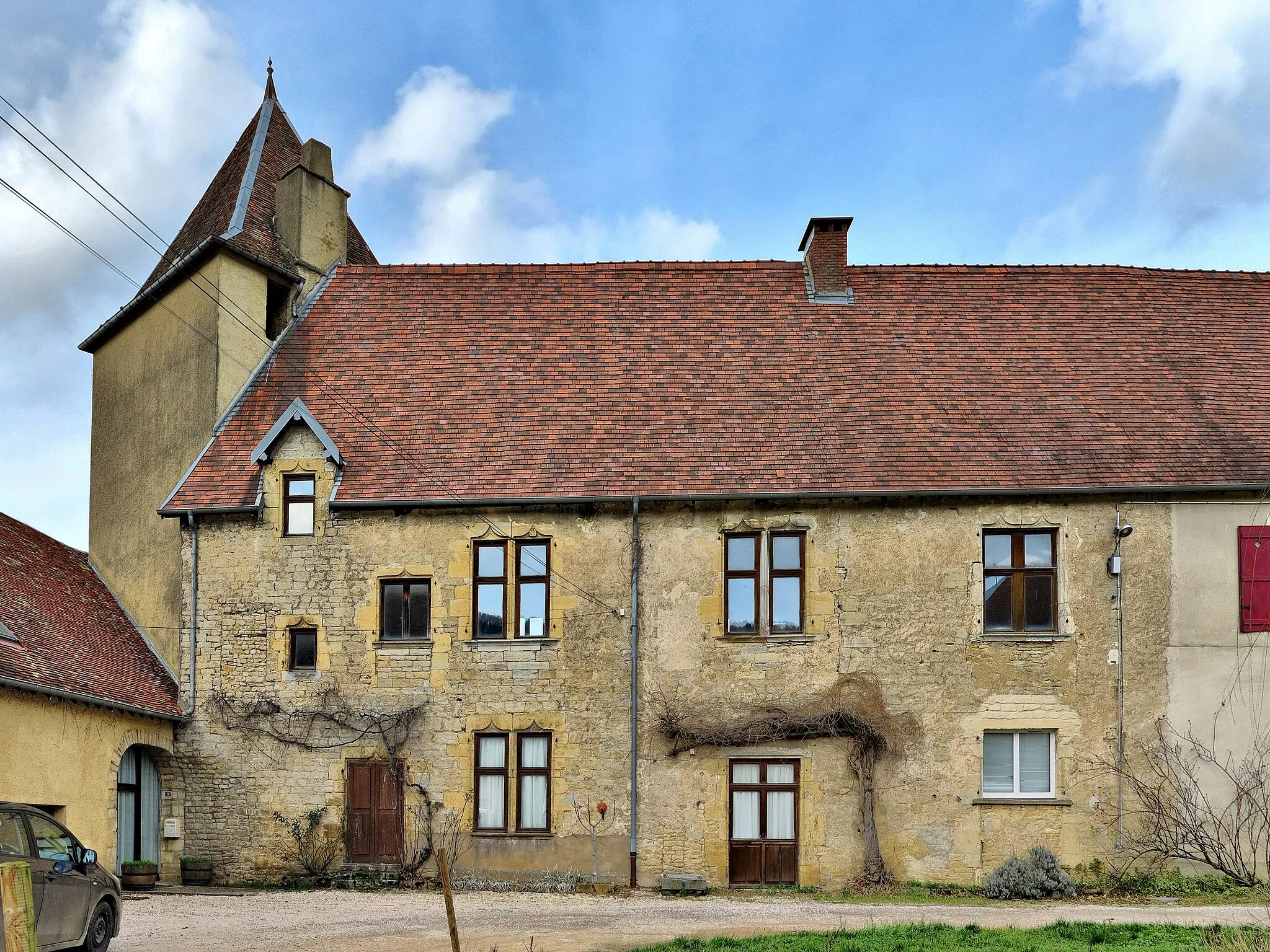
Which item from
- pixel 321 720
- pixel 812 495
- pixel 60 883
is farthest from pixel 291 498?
pixel 60 883

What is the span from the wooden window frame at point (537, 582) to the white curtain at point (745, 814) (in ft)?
12.6

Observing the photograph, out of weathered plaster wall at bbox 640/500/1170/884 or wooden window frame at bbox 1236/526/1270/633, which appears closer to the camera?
weathered plaster wall at bbox 640/500/1170/884

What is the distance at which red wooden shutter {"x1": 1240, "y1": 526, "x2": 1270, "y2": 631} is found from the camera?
1898 cm

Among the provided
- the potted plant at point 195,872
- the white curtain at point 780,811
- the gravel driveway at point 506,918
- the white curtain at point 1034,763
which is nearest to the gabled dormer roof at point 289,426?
the potted plant at point 195,872

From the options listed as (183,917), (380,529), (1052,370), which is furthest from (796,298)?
(183,917)

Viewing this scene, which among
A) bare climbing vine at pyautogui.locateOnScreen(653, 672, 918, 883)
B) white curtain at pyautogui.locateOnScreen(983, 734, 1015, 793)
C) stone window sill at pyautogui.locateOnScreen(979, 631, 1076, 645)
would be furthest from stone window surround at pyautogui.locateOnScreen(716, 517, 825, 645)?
white curtain at pyautogui.locateOnScreen(983, 734, 1015, 793)

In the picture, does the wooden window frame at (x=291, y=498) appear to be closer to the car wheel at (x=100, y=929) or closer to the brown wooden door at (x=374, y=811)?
the brown wooden door at (x=374, y=811)

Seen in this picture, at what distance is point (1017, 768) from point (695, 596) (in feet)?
18.0

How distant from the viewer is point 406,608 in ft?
65.6

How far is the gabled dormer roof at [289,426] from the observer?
20234 millimetres

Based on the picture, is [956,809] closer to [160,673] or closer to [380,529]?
[380,529]

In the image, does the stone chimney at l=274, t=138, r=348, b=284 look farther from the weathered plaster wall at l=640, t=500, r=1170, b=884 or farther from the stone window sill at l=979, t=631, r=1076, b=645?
the stone window sill at l=979, t=631, r=1076, b=645

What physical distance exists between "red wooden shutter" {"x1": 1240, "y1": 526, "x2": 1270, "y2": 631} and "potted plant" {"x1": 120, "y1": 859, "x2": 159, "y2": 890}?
1685 centimetres

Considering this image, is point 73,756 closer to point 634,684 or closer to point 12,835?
point 12,835
